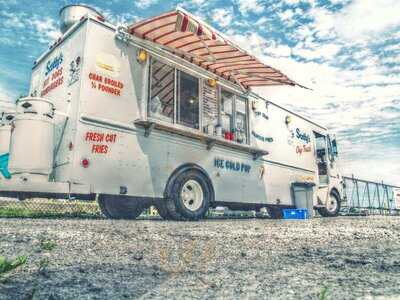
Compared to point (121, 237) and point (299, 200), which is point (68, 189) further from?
point (299, 200)

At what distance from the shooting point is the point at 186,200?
21.1 ft

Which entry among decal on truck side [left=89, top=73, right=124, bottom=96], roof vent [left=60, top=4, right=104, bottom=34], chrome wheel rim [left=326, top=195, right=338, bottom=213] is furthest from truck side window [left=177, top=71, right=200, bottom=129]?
chrome wheel rim [left=326, top=195, right=338, bottom=213]

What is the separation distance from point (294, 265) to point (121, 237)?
1715 millimetres

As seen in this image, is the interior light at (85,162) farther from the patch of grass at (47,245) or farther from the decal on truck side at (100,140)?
the patch of grass at (47,245)

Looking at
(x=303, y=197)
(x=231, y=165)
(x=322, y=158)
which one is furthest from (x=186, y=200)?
(x=322, y=158)

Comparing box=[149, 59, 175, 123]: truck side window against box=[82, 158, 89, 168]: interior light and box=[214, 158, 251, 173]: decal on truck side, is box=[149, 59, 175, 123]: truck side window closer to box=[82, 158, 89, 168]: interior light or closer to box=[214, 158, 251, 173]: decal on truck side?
box=[214, 158, 251, 173]: decal on truck side

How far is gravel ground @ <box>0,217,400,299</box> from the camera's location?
1758mm

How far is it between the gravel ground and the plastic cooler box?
5314 millimetres

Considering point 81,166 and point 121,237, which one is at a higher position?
point 81,166

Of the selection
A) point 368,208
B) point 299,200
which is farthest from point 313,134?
point 368,208

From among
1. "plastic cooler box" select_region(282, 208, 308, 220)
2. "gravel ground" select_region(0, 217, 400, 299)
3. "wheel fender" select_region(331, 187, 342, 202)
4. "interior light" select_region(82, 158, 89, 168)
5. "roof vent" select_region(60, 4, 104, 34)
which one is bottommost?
"gravel ground" select_region(0, 217, 400, 299)

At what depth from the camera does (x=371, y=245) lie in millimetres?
3049

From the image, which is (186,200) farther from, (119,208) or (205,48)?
(205,48)

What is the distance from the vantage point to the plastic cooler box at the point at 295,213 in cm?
879
